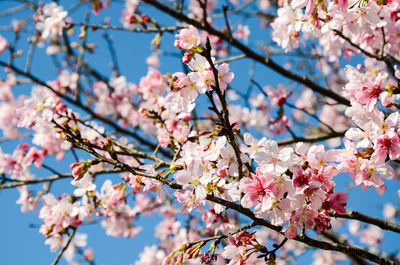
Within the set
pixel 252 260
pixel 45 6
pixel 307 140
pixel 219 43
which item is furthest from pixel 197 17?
pixel 252 260

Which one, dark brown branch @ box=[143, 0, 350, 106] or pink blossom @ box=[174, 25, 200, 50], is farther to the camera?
dark brown branch @ box=[143, 0, 350, 106]

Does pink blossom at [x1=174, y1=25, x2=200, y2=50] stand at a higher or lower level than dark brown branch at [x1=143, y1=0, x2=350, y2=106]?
lower

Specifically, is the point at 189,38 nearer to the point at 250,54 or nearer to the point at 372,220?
the point at 372,220

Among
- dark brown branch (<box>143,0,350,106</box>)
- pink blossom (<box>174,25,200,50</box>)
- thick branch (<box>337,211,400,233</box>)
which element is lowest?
thick branch (<box>337,211,400,233</box>)

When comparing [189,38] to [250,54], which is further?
[250,54]

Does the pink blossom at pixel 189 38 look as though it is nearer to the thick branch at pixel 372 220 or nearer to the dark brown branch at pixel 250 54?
the thick branch at pixel 372 220

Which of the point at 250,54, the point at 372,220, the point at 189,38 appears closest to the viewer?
the point at 189,38

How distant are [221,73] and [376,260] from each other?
1083 mm

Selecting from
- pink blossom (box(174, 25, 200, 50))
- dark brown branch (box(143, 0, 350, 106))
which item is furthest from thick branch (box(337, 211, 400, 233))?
dark brown branch (box(143, 0, 350, 106))

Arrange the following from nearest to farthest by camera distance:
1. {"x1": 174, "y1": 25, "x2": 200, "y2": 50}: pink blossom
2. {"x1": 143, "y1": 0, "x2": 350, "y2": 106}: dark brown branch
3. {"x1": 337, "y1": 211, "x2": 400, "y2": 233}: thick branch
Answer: {"x1": 174, "y1": 25, "x2": 200, "y2": 50}: pink blossom < {"x1": 337, "y1": 211, "x2": 400, "y2": 233}: thick branch < {"x1": 143, "y1": 0, "x2": 350, "y2": 106}: dark brown branch

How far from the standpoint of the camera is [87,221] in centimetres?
284

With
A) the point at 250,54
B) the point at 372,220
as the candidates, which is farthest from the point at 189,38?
the point at 250,54

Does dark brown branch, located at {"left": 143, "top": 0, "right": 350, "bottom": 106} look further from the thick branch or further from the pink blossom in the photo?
the pink blossom

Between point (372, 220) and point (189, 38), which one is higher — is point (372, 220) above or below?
below
